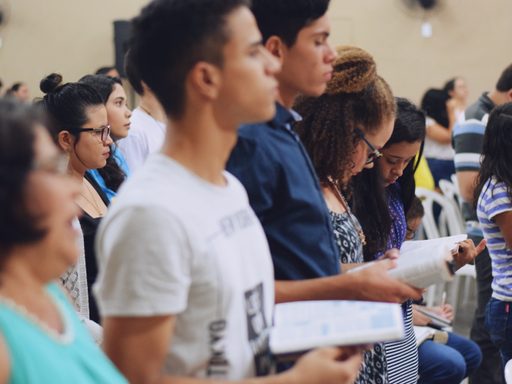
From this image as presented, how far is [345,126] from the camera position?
1716mm

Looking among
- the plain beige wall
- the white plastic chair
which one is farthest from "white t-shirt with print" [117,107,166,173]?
the plain beige wall

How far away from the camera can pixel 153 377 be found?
102 centimetres

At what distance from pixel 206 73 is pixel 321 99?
0.65m

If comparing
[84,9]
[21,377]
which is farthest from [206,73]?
[84,9]

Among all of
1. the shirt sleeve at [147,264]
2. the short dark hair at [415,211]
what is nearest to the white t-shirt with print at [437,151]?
the short dark hair at [415,211]

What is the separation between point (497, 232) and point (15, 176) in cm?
193

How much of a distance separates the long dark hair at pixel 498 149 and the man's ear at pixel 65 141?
4.17ft

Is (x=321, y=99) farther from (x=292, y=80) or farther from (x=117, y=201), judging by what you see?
(x=117, y=201)

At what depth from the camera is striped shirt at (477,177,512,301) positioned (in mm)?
2443

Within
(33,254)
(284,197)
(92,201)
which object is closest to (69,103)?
(92,201)

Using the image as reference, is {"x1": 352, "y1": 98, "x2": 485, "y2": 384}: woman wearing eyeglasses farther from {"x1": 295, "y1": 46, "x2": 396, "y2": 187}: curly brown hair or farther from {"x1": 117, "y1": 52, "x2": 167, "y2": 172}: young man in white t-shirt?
{"x1": 117, "y1": 52, "x2": 167, "y2": 172}: young man in white t-shirt

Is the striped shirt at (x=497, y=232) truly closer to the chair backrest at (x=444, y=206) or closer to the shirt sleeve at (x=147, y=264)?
the shirt sleeve at (x=147, y=264)

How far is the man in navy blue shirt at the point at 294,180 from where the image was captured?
137 cm

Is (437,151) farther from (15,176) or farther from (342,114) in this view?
(15,176)
